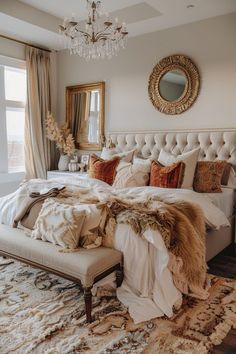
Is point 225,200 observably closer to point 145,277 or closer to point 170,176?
point 170,176

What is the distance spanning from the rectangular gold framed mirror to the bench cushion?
2.83 metres

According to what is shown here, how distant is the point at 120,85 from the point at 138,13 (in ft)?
3.62

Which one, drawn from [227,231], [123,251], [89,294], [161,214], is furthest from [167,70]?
[89,294]

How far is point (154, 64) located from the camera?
175 inches

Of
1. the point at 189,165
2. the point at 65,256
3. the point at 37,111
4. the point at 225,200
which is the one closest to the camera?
the point at 65,256

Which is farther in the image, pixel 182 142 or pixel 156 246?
pixel 182 142

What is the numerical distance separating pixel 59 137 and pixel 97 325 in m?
3.73

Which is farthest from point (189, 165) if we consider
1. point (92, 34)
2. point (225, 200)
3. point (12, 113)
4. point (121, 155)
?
point (12, 113)

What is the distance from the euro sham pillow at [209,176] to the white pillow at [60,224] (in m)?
1.62

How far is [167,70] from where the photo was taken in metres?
4.29

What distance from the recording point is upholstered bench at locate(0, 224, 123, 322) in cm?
211

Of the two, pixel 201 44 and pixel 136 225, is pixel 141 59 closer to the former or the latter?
pixel 201 44

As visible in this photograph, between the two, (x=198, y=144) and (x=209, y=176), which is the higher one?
(x=198, y=144)

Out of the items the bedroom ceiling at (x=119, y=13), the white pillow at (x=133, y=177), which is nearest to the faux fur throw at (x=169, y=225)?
the white pillow at (x=133, y=177)
